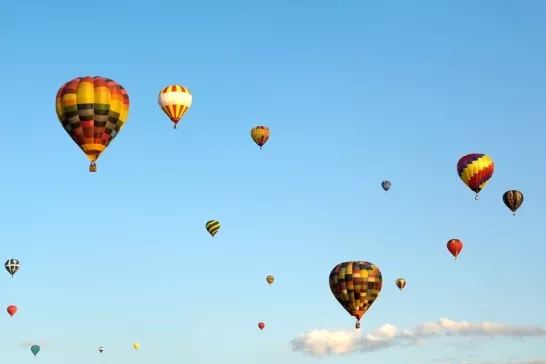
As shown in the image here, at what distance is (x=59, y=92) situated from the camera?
7950 centimetres

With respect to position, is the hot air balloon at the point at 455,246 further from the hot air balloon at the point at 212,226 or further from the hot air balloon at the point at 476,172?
the hot air balloon at the point at 212,226

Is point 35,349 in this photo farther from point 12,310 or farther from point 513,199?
point 513,199

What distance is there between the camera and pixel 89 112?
7819 cm

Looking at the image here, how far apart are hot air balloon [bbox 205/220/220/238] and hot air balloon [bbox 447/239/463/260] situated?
80.4 feet

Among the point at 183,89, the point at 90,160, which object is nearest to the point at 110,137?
the point at 90,160

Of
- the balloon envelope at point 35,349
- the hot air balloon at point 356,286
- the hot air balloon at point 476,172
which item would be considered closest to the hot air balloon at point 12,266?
the balloon envelope at point 35,349

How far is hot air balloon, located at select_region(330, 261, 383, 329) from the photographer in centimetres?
8900

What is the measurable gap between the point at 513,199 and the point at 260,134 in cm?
2598

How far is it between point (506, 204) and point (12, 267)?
172 ft

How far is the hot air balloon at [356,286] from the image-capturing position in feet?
292

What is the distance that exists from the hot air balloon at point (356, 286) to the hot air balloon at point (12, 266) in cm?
4530

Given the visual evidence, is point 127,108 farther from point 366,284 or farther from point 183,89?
point 366,284

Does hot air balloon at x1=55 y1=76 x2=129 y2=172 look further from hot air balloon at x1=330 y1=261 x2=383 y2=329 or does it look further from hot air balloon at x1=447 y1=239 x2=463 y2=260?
hot air balloon at x1=447 y1=239 x2=463 y2=260

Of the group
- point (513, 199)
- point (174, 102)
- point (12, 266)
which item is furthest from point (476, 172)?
point (12, 266)
